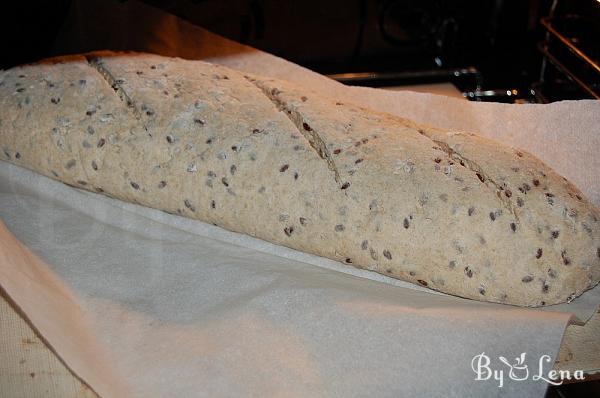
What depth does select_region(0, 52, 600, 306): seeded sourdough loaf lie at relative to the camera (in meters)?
1.49

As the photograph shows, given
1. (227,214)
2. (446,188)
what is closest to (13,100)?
(227,214)

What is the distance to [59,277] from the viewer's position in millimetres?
1594

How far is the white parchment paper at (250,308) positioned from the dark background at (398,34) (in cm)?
52

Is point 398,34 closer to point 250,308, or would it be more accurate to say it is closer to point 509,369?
point 250,308

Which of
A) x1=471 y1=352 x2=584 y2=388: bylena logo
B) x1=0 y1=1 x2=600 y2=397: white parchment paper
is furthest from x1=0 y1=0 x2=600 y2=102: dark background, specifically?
x1=471 y1=352 x2=584 y2=388: bylena logo

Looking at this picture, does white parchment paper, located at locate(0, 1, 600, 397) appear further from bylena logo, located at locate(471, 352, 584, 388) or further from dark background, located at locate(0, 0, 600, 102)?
dark background, located at locate(0, 0, 600, 102)

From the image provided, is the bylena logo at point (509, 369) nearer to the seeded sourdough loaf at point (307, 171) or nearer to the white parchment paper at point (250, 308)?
the white parchment paper at point (250, 308)

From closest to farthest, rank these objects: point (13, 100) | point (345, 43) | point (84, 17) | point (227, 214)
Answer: point (227, 214), point (13, 100), point (84, 17), point (345, 43)

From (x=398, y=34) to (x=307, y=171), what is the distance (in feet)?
3.77

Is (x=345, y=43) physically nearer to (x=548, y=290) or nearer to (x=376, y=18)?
(x=376, y=18)

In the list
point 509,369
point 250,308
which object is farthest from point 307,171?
point 509,369

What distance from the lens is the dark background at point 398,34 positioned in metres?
2.39

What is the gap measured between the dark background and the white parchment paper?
522 millimetres

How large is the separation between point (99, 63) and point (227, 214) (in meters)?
0.62
